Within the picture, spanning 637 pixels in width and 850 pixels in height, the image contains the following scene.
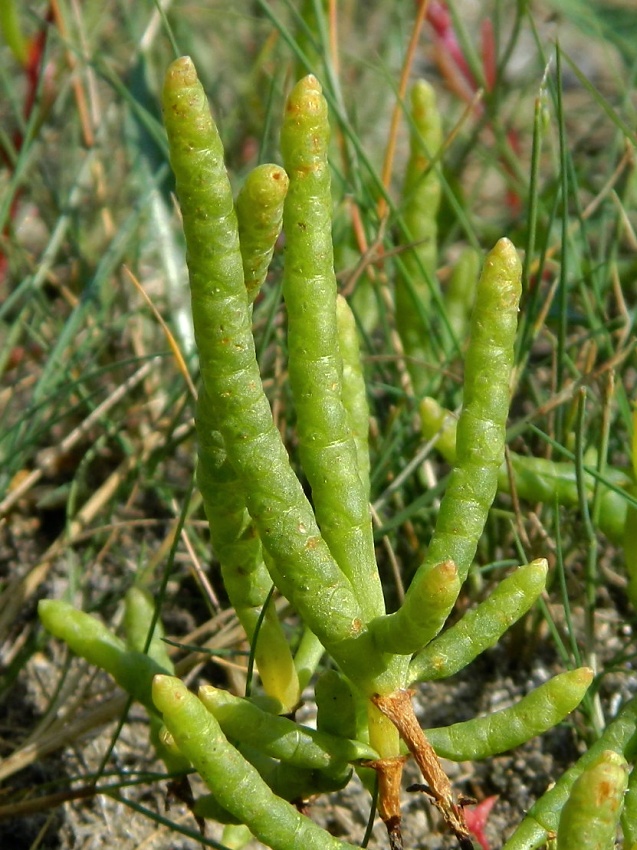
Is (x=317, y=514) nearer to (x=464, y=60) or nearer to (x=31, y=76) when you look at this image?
(x=31, y=76)

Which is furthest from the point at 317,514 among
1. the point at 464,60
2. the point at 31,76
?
the point at 464,60

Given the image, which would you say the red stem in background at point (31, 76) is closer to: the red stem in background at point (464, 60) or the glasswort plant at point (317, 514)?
the red stem in background at point (464, 60)

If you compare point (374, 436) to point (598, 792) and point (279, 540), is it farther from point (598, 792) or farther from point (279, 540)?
point (598, 792)

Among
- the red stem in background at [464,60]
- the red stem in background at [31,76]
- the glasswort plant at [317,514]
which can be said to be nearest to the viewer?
the glasswort plant at [317,514]

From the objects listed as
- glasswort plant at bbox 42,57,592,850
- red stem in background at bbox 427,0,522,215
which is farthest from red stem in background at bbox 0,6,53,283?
glasswort plant at bbox 42,57,592,850

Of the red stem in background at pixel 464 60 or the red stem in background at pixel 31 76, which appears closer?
the red stem in background at pixel 31 76

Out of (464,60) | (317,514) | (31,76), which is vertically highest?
(464,60)

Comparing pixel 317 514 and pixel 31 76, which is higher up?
pixel 31 76

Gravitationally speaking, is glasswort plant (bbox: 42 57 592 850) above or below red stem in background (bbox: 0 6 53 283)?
below

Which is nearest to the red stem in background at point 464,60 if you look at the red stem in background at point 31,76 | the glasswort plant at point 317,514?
the red stem in background at point 31,76

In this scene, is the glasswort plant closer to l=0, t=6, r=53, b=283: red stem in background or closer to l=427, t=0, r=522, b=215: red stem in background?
l=0, t=6, r=53, b=283: red stem in background

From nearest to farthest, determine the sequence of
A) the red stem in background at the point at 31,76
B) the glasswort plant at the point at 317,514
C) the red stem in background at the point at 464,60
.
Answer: the glasswort plant at the point at 317,514
the red stem in background at the point at 31,76
the red stem in background at the point at 464,60

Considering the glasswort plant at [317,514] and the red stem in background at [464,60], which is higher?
the red stem in background at [464,60]
